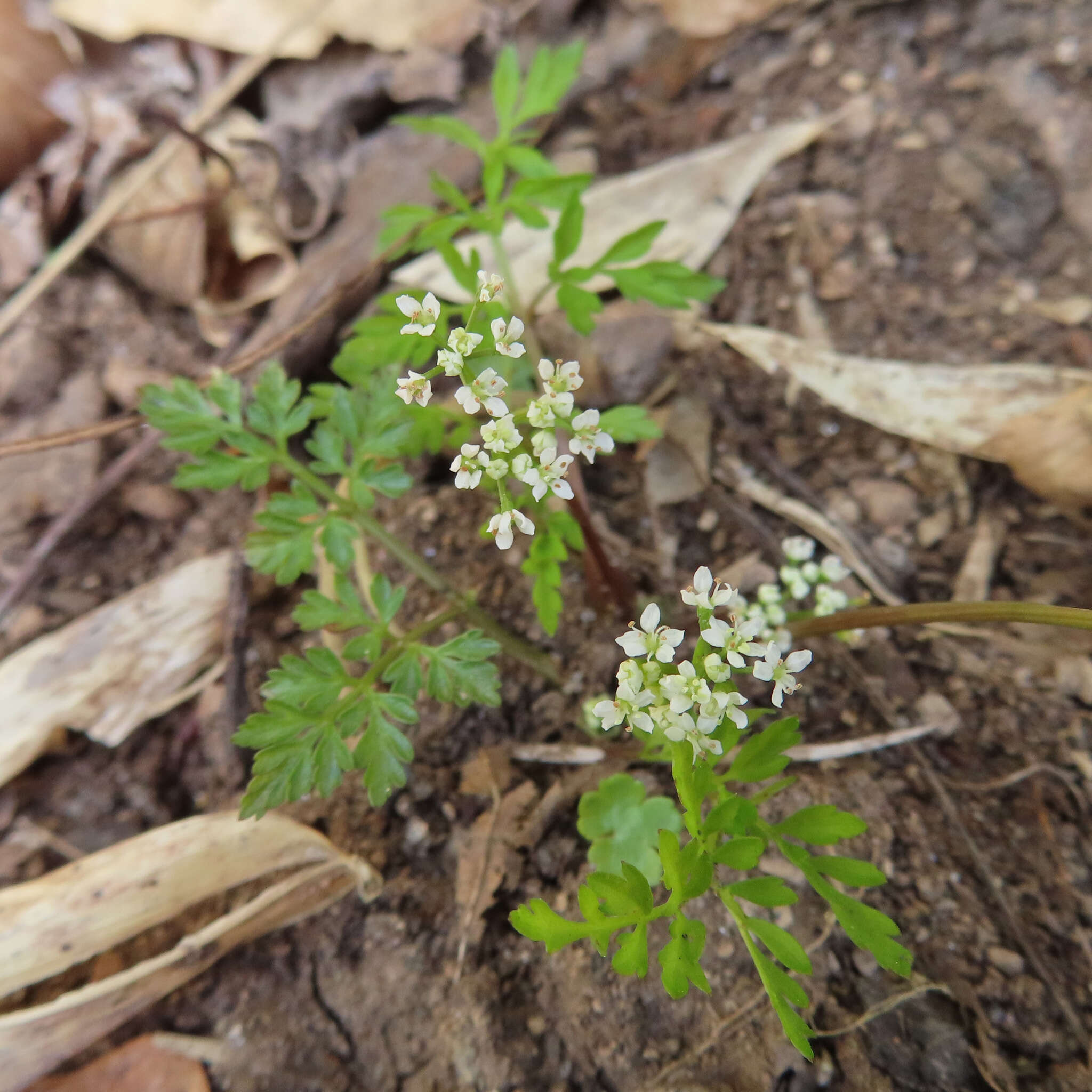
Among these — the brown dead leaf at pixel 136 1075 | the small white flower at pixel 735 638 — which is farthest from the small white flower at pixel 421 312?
the brown dead leaf at pixel 136 1075

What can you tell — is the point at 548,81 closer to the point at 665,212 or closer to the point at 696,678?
the point at 665,212

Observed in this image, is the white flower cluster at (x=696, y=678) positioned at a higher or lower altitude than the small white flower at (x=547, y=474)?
lower

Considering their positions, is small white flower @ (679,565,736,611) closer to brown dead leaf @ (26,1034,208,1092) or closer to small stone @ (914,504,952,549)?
small stone @ (914,504,952,549)

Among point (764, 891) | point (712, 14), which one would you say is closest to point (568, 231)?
point (764, 891)

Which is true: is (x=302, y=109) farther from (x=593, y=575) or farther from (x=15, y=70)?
(x=593, y=575)

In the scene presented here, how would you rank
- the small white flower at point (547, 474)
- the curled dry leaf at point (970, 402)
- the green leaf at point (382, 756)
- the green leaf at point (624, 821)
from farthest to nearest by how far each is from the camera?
the curled dry leaf at point (970, 402) → the green leaf at point (624, 821) → the green leaf at point (382, 756) → the small white flower at point (547, 474)

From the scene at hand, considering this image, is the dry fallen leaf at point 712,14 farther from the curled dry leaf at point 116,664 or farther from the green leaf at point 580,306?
the curled dry leaf at point 116,664

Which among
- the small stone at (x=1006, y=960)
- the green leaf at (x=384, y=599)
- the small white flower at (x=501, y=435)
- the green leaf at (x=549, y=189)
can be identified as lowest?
the small stone at (x=1006, y=960)
